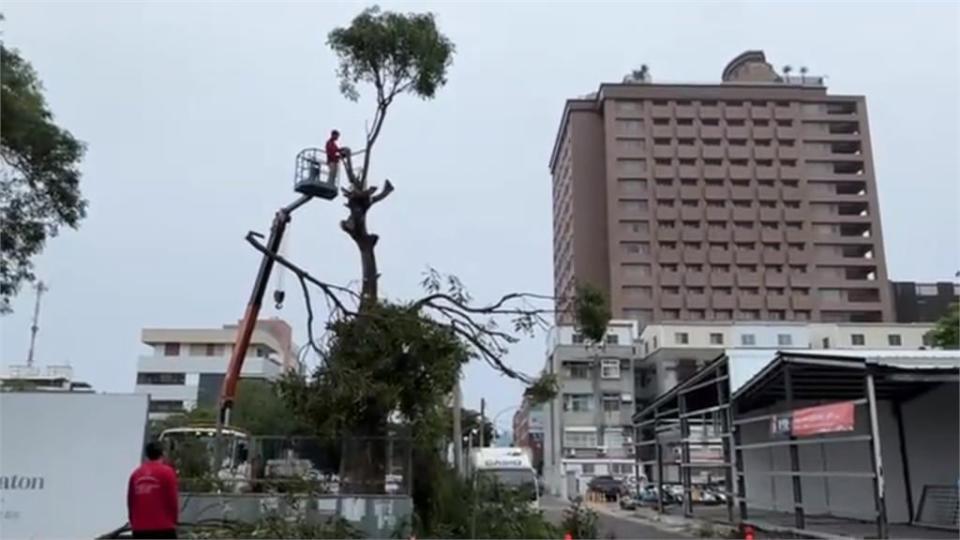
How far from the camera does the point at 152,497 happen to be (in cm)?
828

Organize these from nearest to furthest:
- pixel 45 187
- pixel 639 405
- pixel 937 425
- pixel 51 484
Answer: pixel 51 484 < pixel 45 187 < pixel 937 425 < pixel 639 405

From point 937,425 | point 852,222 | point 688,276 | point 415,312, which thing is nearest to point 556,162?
point 688,276

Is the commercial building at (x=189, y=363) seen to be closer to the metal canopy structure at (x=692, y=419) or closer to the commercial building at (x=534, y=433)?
the commercial building at (x=534, y=433)

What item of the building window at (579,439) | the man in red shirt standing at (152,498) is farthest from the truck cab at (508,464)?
the building window at (579,439)

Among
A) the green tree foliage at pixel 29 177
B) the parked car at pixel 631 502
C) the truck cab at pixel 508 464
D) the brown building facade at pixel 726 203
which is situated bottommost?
the parked car at pixel 631 502

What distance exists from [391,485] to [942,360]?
10.7 m

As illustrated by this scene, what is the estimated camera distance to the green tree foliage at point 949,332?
3588cm

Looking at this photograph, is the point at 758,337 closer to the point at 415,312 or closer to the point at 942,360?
the point at 942,360

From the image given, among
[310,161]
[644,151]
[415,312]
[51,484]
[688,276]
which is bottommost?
[51,484]

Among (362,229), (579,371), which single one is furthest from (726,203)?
(362,229)

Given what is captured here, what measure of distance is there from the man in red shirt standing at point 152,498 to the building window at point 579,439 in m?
53.2

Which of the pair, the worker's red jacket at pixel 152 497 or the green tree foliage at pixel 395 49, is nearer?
the worker's red jacket at pixel 152 497

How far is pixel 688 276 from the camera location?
7450 centimetres

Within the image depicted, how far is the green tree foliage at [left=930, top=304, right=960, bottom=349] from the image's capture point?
35875 mm
